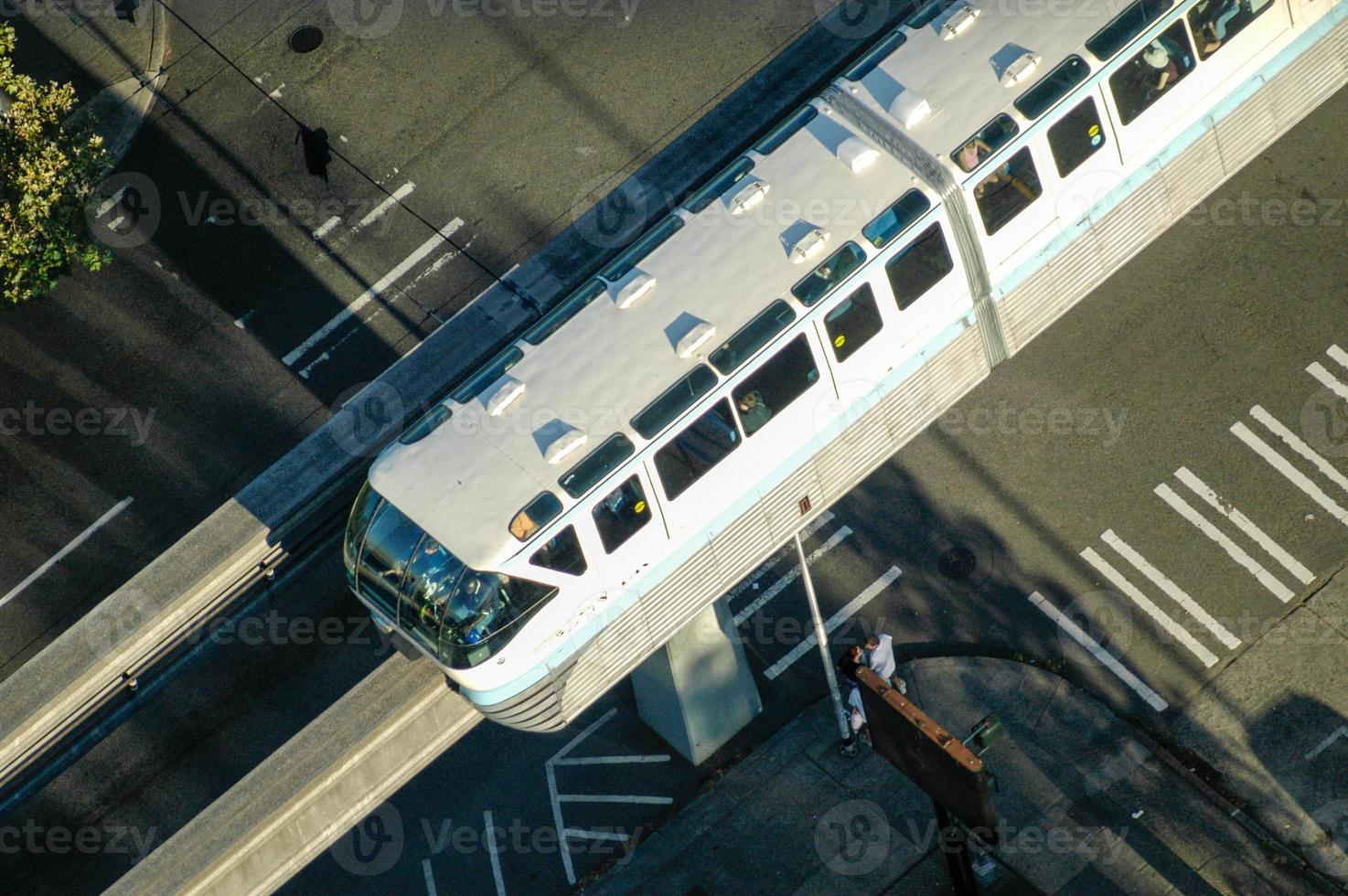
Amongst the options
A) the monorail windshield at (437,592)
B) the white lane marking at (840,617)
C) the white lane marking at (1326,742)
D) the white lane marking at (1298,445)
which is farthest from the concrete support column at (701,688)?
the white lane marking at (1298,445)

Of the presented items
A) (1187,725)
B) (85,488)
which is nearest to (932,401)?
(1187,725)

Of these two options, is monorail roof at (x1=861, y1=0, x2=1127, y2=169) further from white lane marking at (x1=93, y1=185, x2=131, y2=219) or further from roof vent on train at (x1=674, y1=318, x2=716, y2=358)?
white lane marking at (x1=93, y1=185, x2=131, y2=219)

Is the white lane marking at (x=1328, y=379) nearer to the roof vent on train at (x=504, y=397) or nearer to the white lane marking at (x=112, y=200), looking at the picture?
the roof vent on train at (x=504, y=397)

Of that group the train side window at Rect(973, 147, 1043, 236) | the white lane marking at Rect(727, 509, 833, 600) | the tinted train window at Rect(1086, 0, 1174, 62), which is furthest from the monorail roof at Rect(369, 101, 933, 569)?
the white lane marking at Rect(727, 509, 833, 600)

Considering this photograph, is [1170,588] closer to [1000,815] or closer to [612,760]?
[1000,815]

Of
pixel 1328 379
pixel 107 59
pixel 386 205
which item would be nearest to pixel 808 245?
pixel 1328 379
